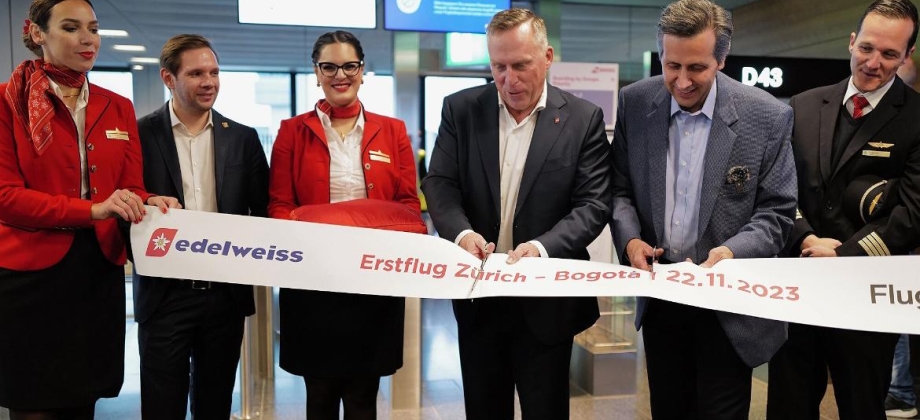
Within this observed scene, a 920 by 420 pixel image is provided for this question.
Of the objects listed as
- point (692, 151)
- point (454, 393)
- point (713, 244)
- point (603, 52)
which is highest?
point (603, 52)

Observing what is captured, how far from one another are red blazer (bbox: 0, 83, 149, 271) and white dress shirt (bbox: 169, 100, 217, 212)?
0.16 meters

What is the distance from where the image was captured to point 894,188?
251 cm

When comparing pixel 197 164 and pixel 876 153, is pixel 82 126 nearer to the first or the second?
pixel 197 164

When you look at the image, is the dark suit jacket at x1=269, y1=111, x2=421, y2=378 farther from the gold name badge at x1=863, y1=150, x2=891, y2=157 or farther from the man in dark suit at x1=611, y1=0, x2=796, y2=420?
the gold name badge at x1=863, y1=150, x2=891, y2=157

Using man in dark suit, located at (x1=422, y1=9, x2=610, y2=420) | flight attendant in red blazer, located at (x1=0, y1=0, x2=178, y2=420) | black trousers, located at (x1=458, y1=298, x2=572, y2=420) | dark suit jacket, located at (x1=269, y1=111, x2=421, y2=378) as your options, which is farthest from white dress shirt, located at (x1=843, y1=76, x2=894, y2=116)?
flight attendant in red blazer, located at (x1=0, y1=0, x2=178, y2=420)

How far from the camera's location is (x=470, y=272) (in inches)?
94.7

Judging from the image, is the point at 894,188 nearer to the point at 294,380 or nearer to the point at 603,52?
the point at 294,380

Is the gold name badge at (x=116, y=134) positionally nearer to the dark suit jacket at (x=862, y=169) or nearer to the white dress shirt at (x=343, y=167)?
the white dress shirt at (x=343, y=167)

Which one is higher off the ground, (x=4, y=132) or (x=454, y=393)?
(x=4, y=132)

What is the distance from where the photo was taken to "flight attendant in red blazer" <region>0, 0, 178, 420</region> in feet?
7.90

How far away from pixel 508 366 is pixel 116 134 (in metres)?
1.55

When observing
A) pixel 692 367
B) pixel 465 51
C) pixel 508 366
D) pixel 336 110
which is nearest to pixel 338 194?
pixel 336 110

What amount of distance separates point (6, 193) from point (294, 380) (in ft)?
10.0

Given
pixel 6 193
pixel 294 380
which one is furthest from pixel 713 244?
pixel 294 380
